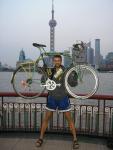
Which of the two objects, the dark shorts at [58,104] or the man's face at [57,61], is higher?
the man's face at [57,61]

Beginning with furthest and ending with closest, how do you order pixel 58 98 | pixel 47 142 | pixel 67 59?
pixel 47 142 < pixel 58 98 < pixel 67 59

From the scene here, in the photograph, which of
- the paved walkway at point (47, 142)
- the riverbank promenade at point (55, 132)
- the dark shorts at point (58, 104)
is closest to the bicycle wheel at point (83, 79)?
the dark shorts at point (58, 104)

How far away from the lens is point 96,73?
489cm

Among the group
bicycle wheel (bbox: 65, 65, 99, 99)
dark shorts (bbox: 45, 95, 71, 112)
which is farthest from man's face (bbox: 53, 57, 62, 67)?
dark shorts (bbox: 45, 95, 71, 112)

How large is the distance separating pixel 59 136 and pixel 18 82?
1.47 meters

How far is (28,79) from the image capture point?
514cm

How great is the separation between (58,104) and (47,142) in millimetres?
847

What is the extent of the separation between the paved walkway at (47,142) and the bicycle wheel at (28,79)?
87cm

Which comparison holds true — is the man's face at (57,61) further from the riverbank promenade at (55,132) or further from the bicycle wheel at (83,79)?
the riverbank promenade at (55,132)

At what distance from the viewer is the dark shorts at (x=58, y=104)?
16.9ft

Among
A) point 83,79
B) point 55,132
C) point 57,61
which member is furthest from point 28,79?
point 55,132

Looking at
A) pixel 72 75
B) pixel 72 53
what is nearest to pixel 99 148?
pixel 72 75

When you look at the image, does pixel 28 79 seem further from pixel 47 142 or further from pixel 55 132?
pixel 55 132

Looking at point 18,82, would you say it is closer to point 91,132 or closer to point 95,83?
point 95,83
